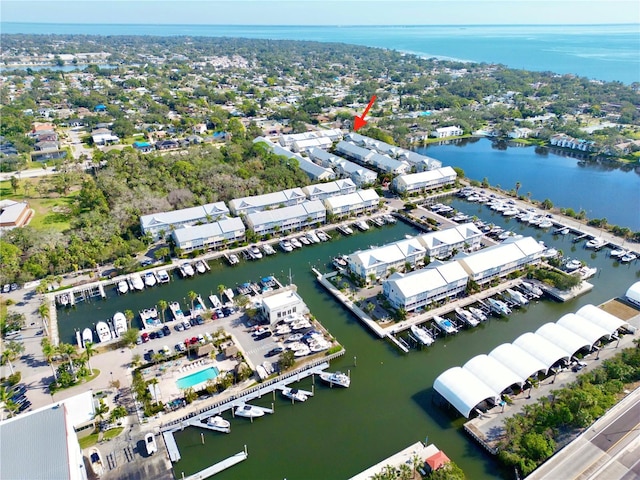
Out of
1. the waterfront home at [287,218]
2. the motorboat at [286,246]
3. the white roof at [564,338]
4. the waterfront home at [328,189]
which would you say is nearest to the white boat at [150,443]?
the motorboat at [286,246]

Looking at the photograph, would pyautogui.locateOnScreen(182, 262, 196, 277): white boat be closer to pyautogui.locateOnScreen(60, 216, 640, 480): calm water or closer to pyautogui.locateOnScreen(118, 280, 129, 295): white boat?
pyautogui.locateOnScreen(60, 216, 640, 480): calm water

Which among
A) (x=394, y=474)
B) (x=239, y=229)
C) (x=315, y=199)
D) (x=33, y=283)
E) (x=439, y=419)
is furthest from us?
(x=315, y=199)

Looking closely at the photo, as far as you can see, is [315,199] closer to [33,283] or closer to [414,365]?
[414,365]

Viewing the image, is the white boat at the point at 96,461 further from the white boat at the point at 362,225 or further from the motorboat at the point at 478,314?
the white boat at the point at 362,225

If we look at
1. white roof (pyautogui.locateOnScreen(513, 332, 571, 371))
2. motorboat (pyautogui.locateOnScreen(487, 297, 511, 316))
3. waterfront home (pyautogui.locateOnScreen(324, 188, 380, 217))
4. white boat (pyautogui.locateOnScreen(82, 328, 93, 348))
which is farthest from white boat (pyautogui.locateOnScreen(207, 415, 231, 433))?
waterfront home (pyautogui.locateOnScreen(324, 188, 380, 217))

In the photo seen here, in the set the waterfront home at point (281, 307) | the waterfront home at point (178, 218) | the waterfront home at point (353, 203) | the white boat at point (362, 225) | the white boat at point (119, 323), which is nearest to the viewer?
the white boat at point (119, 323)

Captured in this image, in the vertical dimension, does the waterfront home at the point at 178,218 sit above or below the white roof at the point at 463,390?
above

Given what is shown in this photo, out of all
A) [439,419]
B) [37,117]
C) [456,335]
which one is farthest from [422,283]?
[37,117]
